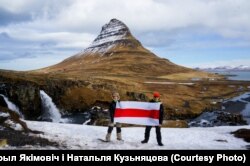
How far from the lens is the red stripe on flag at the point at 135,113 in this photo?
2302 cm

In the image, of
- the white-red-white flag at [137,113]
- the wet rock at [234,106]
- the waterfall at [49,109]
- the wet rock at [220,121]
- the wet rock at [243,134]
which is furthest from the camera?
the wet rock at [234,106]

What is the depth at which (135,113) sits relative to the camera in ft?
77.8

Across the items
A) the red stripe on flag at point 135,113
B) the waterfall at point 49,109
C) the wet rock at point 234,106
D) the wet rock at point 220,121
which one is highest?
the red stripe on flag at point 135,113

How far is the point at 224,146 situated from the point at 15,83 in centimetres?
3609

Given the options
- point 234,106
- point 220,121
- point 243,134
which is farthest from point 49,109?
point 234,106

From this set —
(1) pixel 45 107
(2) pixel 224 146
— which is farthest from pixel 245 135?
(1) pixel 45 107

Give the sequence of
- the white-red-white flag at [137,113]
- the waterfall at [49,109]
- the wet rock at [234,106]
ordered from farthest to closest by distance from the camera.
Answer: the wet rock at [234,106]
the waterfall at [49,109]
the white-red-white flag at [137,113]

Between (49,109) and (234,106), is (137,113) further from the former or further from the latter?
(234,106)

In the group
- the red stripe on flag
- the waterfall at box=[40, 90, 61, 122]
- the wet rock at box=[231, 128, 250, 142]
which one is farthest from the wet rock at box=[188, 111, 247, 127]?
the red stripe on flag

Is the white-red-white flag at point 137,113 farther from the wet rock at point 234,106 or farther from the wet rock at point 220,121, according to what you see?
the wet rock at point 234,106

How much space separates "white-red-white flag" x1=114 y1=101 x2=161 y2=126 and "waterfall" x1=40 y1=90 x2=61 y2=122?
29299mm

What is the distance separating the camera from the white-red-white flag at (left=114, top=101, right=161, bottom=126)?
2300 centimetres

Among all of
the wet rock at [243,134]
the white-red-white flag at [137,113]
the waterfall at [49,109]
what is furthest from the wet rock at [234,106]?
the white-red-white flag at [137,113]

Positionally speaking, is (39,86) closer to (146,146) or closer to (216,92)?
(146,146)
